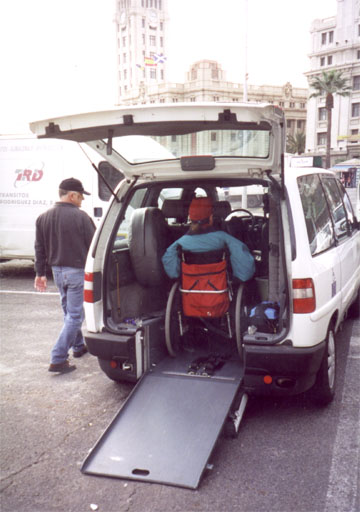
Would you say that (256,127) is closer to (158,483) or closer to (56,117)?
(56,117)

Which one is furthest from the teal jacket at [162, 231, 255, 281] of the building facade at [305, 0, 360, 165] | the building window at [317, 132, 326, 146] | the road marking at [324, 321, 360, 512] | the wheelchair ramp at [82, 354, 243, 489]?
the building window at [317, 132, 326, 146]

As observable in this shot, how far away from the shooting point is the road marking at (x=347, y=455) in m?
2.77

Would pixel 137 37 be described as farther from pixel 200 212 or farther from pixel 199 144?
pixel 199 144

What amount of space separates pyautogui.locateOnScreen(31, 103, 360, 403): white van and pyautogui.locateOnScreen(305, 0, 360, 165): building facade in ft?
233

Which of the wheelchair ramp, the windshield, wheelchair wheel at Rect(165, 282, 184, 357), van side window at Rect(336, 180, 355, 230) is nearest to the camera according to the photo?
the wheelchair ramp

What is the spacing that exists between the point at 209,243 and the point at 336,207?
1616 millimetres

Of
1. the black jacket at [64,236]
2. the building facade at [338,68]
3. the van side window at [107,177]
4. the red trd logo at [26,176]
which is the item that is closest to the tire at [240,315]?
the black jacket at [64,236]

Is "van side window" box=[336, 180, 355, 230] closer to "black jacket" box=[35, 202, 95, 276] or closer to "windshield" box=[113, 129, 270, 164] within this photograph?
"windshield" box=[113, 129, 270, 164]

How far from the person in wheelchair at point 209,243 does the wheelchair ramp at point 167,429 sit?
84 centimetres

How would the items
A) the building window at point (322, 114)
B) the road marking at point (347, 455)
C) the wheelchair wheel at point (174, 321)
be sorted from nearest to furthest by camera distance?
the road marking at point (347, 455), the wheelchair wheel at point (174, 321), the building window at point (322, 114)

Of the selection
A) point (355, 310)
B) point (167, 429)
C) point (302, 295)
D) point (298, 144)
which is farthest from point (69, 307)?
point (298, 144)

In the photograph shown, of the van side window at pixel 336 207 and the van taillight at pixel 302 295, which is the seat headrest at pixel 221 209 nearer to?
the van side window at pixel 336 207

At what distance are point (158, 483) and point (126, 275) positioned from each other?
1.95 metres

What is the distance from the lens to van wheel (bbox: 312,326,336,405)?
3.72 metres
